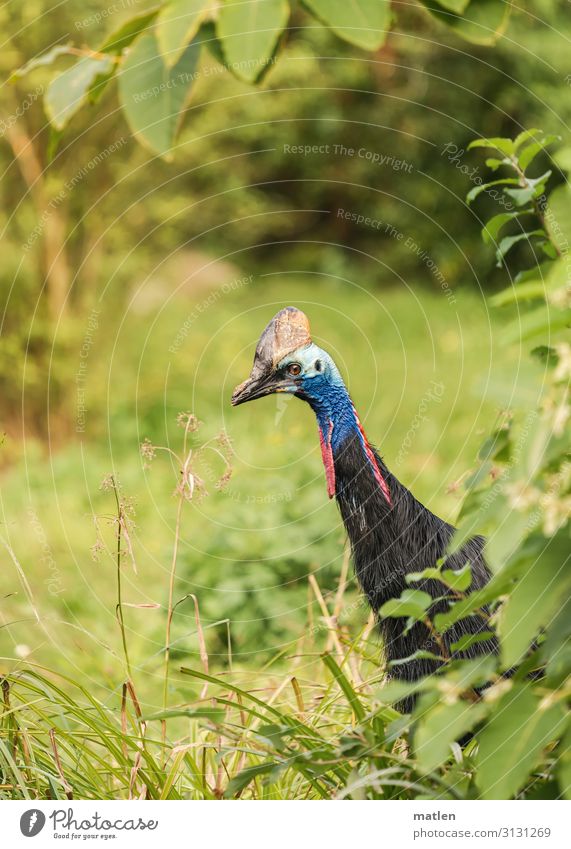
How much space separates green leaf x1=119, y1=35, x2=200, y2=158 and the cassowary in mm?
823

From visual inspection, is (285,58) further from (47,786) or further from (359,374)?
(47,786)

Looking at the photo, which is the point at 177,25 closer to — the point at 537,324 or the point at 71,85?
the point at 71,85

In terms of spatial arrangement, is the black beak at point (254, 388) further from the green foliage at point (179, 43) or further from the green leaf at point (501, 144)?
the green foliage at point (179, 43)

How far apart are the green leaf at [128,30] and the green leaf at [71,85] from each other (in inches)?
0.7

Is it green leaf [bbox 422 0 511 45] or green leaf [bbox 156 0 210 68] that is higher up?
green leaf [bbox 422 0 511 45]

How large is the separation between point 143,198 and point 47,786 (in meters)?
3.80

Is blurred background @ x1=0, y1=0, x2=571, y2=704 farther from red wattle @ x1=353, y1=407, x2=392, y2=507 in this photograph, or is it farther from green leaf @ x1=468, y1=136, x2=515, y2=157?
green leaf @ x1=468, y1=136, x2=515, y2=157

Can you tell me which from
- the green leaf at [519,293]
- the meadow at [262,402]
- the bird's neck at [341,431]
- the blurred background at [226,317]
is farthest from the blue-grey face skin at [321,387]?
the green leaf at [519,293]

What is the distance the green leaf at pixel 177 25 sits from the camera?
40.8 inches

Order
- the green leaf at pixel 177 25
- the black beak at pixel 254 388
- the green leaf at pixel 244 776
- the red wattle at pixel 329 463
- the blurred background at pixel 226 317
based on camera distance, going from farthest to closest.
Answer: the blurred background at pixel 226 317, the red wattle at pixel 329 463, the black beak at pixel 254 388, the green leaf at pixel 244 776, the green leaf at pixel 177 25

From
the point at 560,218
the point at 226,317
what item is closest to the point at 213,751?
the point at 560,218

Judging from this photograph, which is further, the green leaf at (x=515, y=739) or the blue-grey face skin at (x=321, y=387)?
the blue-grey face skin at (x=321, y=387)

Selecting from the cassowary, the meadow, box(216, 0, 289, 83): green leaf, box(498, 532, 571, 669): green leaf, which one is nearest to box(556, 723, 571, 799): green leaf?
the meadow

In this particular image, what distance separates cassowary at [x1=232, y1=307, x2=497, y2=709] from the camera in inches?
75.4
